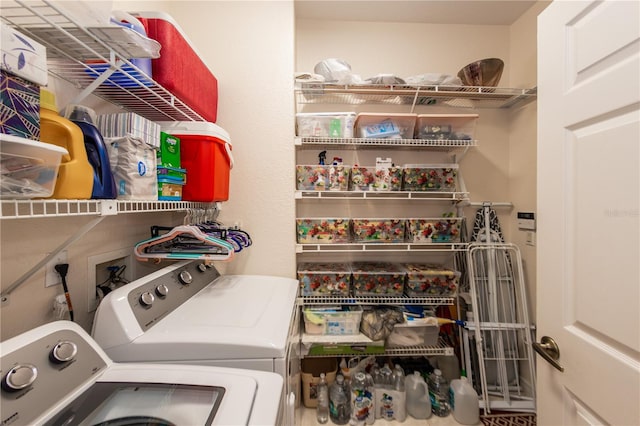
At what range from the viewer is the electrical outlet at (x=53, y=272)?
0.90m

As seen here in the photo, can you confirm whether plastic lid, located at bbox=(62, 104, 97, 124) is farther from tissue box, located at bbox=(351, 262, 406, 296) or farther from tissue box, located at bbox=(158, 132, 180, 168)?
tissue box, located at bbox=(351, 262, 406, 296)

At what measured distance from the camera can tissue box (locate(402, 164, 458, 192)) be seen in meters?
1.72

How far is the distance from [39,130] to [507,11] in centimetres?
273

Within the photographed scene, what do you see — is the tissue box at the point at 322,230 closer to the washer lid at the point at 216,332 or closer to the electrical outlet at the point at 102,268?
the washer lid at the point at 216,332

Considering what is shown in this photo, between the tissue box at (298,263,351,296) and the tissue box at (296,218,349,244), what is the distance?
0.20 metres

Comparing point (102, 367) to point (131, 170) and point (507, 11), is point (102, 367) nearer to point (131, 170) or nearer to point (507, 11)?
point (131, 170)

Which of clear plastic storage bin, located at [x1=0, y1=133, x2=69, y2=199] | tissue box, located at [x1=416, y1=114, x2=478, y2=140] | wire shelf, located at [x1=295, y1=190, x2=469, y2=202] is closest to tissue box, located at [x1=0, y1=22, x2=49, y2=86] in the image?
clear plastic storage bin, located at [x1=0, y1=133, x2=69, y2=199]

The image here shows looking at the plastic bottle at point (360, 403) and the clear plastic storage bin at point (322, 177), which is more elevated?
the clear plastic storage bin at point (322, 177)

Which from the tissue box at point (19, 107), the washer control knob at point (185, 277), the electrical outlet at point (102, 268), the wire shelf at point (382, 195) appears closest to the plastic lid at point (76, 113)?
the tissue box at point (19, 107)

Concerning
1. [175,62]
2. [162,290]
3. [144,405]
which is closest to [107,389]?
[144,405]

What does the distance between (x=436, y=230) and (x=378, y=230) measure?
0.38m

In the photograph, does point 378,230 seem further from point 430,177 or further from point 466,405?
point 466,405

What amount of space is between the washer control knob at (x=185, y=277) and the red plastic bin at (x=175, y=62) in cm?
80

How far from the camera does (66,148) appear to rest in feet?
2.20
